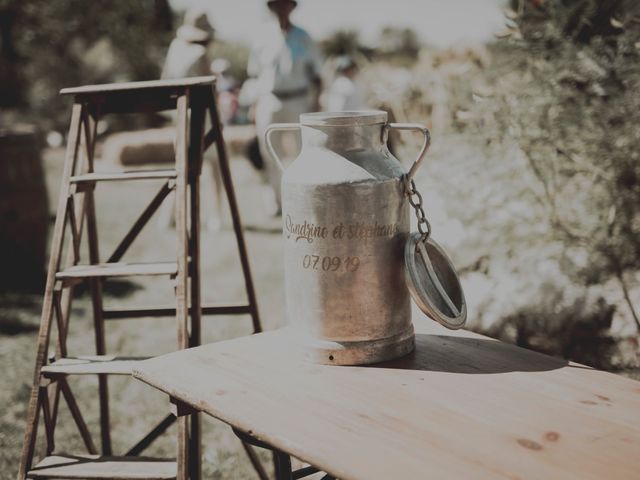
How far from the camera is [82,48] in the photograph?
1941cm

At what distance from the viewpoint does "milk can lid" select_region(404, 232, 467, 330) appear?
162 cm

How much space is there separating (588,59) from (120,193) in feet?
23.9

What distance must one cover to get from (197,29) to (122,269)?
15.3ft

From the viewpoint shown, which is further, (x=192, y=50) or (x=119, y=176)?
(x=192, y=50)

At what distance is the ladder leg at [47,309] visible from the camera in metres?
2.07

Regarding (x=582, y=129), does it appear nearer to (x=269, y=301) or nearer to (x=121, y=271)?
(x=121, y=271)

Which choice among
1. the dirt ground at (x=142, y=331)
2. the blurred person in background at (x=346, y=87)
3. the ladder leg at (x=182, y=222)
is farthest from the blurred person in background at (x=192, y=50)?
the ladder leg at (x=182, y=222)

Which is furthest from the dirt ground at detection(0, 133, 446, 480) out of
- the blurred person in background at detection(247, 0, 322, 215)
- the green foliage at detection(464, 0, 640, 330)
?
the blurred person in background at detection(247, 0, 322, 215)

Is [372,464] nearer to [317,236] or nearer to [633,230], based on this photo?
[317,236]

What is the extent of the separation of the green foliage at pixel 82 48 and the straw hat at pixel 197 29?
37.3 feet

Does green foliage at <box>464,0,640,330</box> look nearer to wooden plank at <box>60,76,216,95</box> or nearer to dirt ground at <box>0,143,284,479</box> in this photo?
wooden plank at <box>60,76,216,95</box>

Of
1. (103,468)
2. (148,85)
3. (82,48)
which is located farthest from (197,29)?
(82,48)

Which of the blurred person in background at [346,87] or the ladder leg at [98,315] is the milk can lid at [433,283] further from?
the blurred person in background at [346,87]

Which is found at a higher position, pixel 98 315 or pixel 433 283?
pixel 433 283
